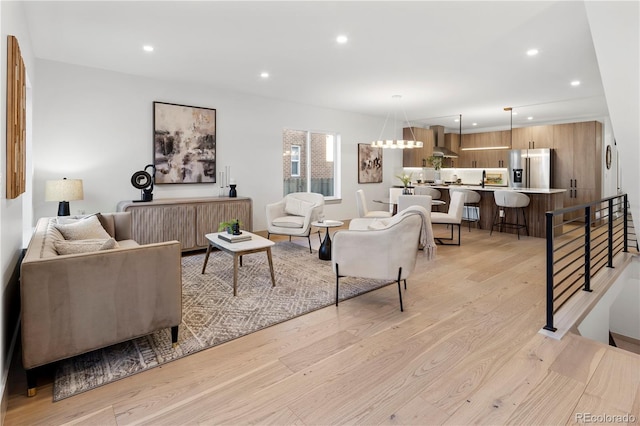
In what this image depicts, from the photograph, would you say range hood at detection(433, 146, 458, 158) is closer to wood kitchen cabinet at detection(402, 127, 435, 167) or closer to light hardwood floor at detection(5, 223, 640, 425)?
wood kitchen cabinet at detection(402, 127, 435, 167)

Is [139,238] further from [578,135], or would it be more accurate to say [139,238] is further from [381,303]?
[578,135]

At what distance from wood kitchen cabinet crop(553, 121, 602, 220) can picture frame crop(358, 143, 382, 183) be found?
435cm

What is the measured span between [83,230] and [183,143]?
2709mm

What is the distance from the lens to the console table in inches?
187

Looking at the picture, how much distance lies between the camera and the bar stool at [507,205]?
6277mm

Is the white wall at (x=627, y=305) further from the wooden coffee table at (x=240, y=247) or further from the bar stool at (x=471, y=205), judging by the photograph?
the wooden coffee table at (x=240, y=247)

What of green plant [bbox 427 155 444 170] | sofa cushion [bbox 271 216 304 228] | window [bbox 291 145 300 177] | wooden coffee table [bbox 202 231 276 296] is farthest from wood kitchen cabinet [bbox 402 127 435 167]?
wooden coffee table [bbox 202 231 276 296]

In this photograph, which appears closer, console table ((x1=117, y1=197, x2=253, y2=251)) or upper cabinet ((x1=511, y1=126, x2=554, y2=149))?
console table ((x1=117, y1=197, x2=253, y2=251))

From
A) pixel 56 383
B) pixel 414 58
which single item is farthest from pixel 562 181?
pixel 56 383

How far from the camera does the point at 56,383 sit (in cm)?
199

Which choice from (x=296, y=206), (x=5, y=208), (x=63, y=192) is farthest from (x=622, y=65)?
(x=63, y=192)

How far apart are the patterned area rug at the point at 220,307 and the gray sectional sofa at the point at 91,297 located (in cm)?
16

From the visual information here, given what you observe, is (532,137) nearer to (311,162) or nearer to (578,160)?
(578,160)

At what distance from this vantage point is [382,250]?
2996 millimetres
